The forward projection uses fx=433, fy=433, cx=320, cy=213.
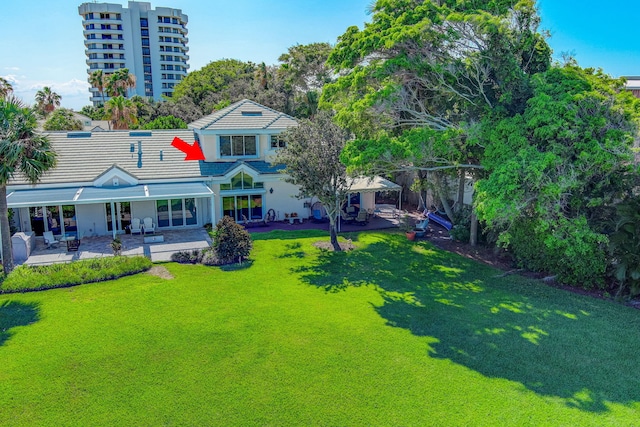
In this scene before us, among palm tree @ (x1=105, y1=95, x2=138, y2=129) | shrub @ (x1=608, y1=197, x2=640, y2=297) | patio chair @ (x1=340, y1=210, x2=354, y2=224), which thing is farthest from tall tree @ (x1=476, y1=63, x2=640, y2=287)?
palm tree @ (x1=105, y1=95, x2=138, y2=129)

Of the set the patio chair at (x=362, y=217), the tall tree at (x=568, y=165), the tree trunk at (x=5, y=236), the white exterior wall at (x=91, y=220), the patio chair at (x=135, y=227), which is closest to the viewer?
the tall tree at (x=568, y=165)

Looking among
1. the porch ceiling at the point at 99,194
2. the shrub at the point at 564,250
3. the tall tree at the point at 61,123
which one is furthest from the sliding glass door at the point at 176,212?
the tall tree at the point at 61,123

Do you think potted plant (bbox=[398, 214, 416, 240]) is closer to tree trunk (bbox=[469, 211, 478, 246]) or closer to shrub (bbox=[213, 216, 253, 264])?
tree trunk (bbox=[469, 211, 478, 246])

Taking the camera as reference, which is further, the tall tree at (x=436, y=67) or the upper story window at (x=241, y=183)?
the upper story window at (x=241, y=183)

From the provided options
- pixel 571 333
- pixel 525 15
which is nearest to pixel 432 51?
pixel 525 15

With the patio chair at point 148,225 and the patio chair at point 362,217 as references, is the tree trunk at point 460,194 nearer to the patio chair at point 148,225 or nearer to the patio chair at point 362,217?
the patio chair at point 362,217

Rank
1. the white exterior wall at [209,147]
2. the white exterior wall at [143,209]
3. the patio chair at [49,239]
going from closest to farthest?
the patio chair at [49,239] → the white exterior wall at [143,209] → the white exterior wall at [209,147]

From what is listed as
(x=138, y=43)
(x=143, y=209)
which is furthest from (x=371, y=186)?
(x=138, y=43)
